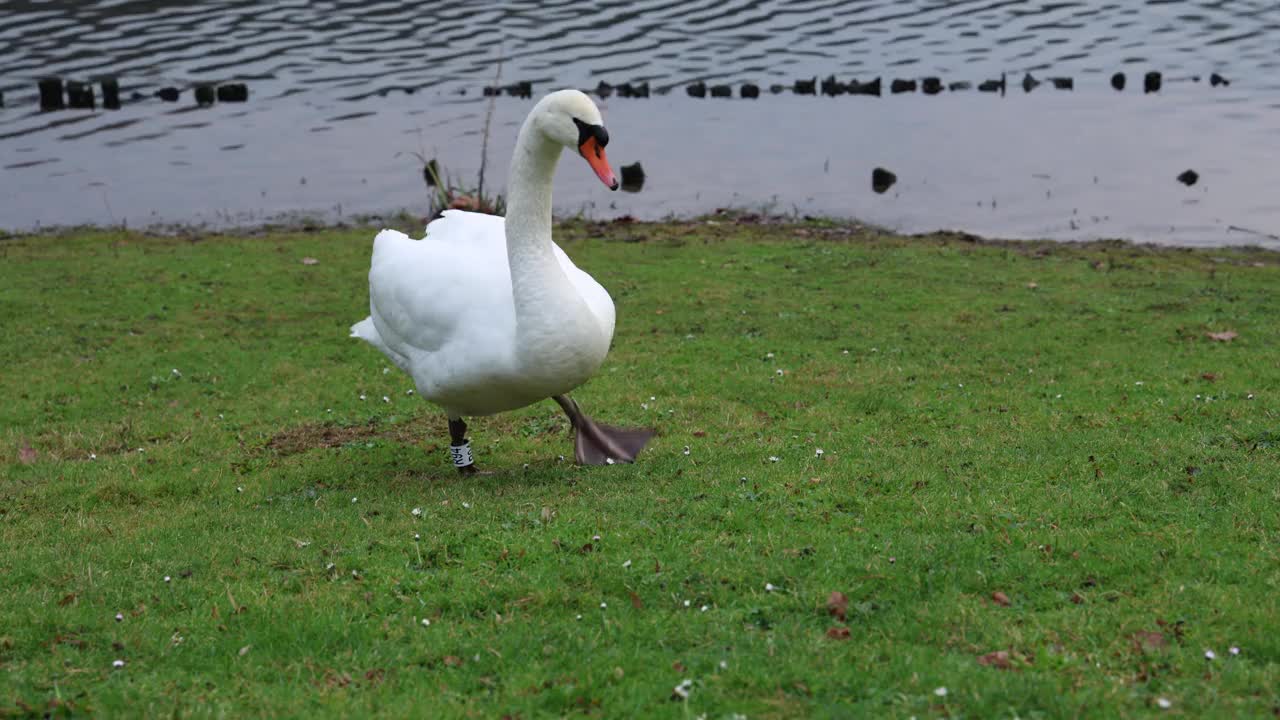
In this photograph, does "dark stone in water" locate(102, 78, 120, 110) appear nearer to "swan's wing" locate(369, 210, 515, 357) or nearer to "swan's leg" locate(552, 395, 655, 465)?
"swan's wing" locate(369, 210, 515, 357)

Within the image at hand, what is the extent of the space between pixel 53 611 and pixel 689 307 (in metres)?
9.80

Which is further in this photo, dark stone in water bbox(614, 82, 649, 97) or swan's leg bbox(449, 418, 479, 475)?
dark stone in water bbox(614, 82, 649, 97)

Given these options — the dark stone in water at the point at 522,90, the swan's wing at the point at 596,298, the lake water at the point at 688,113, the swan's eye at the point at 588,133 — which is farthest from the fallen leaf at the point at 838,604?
the dark stone in water at the point at 522,90

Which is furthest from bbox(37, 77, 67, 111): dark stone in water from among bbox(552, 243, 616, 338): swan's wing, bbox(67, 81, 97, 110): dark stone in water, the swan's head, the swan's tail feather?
the swan's head

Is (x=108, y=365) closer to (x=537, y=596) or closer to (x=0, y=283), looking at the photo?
(x=0, y=283)

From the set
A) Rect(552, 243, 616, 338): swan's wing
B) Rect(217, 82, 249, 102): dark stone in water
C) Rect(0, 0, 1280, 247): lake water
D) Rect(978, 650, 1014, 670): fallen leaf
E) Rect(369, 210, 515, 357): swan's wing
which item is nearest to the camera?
Rect(978, 650, 1014, 670): fallen leaf

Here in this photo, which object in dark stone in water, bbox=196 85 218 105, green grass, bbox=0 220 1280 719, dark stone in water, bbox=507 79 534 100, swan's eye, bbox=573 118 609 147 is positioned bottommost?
green grass, bbox=0 220 1280 719

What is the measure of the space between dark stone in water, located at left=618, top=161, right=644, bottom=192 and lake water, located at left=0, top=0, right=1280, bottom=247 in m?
0.26

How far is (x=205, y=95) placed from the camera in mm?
33531

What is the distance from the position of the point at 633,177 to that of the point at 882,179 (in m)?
5.02

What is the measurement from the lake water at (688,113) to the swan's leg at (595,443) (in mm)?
13916

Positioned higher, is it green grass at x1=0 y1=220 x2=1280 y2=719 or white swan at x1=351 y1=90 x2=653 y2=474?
white swan at x1=351 y1=90 x2=653 y2=474

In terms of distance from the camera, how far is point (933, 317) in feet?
46.9

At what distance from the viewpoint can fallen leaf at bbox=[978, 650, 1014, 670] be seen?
5.46 metres
